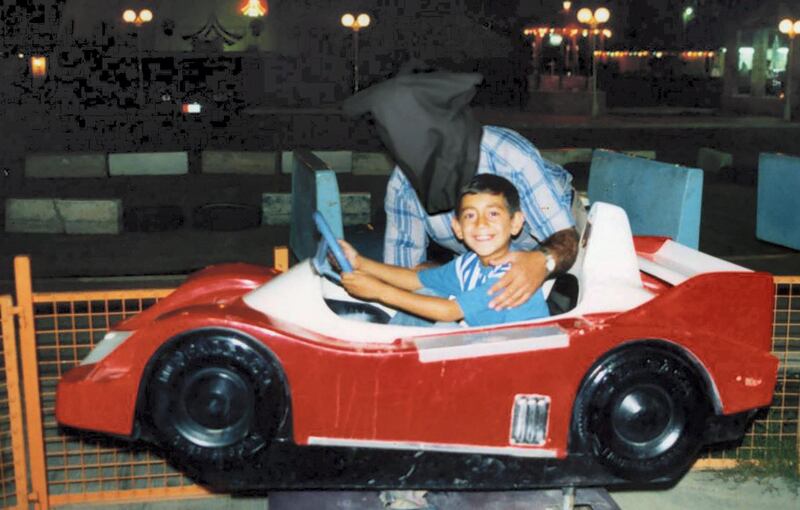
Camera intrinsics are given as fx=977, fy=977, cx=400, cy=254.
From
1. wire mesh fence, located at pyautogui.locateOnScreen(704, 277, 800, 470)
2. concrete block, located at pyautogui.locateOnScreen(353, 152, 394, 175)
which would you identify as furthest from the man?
concrete block, located at pyautogui.locateOnScreen(353, 152, 394, 175)

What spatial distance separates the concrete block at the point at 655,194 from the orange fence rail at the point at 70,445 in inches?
33.3

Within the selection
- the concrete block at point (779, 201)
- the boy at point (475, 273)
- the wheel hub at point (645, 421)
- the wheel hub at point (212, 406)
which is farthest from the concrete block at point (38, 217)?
the wheel hub at point (645, 421)

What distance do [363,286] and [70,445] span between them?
2.67 metres

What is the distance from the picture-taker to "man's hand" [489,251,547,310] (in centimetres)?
296

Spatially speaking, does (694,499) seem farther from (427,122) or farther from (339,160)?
(339,160)

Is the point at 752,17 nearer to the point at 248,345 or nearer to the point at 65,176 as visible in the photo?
the point at 65,176

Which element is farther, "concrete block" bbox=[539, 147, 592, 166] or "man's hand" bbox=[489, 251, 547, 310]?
"concrete block" bbox=[539, 147, 592, 166]

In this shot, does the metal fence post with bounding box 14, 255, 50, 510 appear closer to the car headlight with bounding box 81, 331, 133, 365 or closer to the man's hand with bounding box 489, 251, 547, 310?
the car headlight with bounding box 81, 331, 133, 365

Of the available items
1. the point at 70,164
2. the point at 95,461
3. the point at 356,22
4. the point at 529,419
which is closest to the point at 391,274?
the point at 529,419

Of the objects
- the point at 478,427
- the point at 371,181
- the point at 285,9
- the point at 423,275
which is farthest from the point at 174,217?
the point at 285,9

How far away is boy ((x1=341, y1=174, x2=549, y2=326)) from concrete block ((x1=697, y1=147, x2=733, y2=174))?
1318 cm

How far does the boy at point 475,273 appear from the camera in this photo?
9.64ft

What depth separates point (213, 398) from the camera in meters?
2.70

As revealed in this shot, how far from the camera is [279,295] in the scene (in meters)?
2.96
